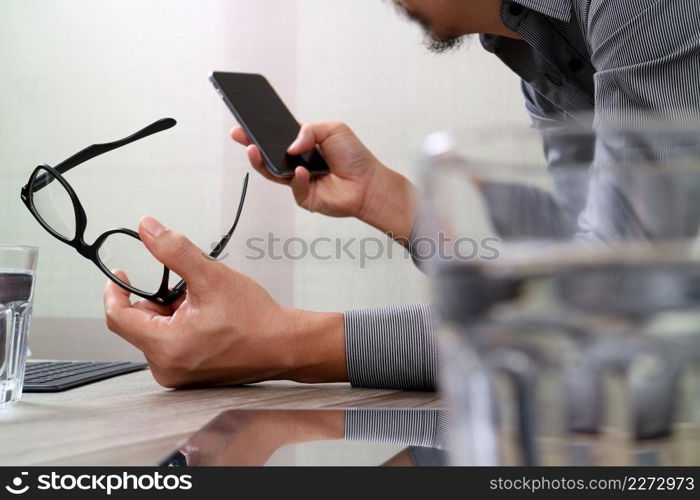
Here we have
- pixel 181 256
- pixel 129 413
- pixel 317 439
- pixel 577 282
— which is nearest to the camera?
pixel 577 282

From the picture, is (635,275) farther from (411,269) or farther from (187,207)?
(187,207)

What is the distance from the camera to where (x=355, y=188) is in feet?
4.28

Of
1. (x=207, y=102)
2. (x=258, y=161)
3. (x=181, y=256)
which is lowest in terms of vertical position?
(x=181, y=256)

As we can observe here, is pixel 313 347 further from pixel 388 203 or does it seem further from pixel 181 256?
pixel 388 203

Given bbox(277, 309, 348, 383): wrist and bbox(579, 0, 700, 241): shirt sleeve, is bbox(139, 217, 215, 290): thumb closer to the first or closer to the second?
bbox(277, 309, 348, 383): wrist

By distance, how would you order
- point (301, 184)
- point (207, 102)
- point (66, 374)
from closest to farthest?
point (66, 374)
point (301, 184)
point (207, 102)

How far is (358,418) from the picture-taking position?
356 millimetres

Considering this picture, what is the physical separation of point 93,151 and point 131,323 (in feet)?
0.66

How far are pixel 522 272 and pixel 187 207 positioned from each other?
1.90m

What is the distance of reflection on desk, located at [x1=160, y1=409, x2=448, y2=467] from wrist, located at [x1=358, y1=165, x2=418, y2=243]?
37.2 inches

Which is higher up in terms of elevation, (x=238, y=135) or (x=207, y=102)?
(x=207, y=102)

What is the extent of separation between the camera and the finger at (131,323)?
0.57 m

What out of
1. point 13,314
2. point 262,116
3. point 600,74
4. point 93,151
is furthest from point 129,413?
point 262,116

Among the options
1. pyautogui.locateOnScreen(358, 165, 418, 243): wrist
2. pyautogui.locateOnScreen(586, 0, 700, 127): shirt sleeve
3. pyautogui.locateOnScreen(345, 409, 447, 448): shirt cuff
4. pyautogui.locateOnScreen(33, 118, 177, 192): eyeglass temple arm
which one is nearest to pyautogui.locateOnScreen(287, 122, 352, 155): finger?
pyautogui.locateOnScreen(358, 165, 418, 243): wrist
